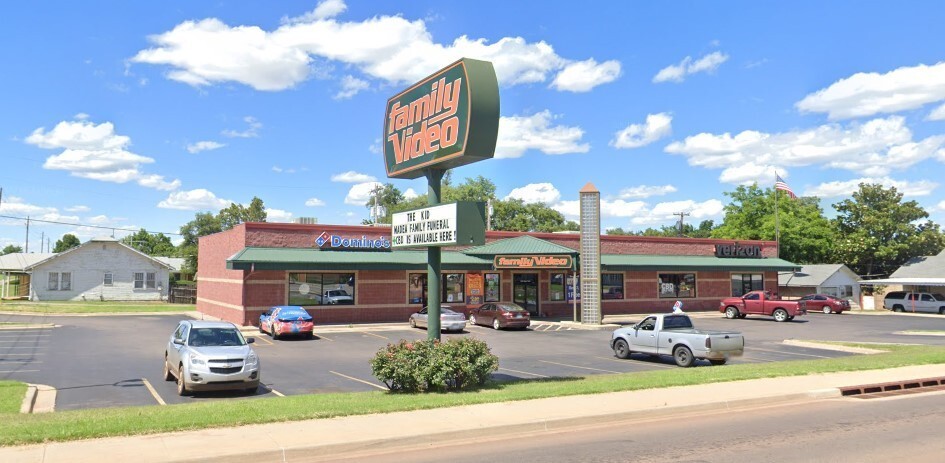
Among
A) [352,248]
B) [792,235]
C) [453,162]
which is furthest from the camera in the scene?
[792,235]

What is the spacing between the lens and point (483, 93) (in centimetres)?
1383

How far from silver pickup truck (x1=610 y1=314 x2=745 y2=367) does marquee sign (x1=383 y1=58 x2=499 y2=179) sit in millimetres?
9582

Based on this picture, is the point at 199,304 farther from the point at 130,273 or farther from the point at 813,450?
the point at 813,450

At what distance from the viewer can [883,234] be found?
67.6 meters

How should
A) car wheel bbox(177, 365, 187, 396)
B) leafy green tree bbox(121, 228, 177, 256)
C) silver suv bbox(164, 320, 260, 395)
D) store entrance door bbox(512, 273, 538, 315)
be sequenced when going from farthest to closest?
1. leafy green tree bbox(121, 228, 177, 256)
2. store entrance door bbox(512, 273, 538, 315)
3. car wheel bbox(177, 365, 187, 396)
4. silver suv bbox(164, 320, 260, 395)

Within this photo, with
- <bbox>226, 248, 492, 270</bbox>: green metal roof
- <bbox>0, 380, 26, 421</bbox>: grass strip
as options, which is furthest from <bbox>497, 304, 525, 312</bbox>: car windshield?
<bbox>0, 380, 26, 421</bbox>: grass strip

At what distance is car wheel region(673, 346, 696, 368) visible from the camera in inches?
784

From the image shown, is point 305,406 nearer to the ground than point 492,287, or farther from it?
nearer to the ground

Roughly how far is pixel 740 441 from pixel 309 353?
54.4ft

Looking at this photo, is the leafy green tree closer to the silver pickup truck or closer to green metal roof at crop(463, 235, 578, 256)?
green metal roof at crop(463, 235, 578, 256)

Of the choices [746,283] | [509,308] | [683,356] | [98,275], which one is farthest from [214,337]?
[98,275]

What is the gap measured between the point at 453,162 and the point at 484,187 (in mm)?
87804

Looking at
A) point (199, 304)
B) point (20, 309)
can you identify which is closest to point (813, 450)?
point (199, 304)

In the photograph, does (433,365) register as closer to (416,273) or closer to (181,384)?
(181,384)
